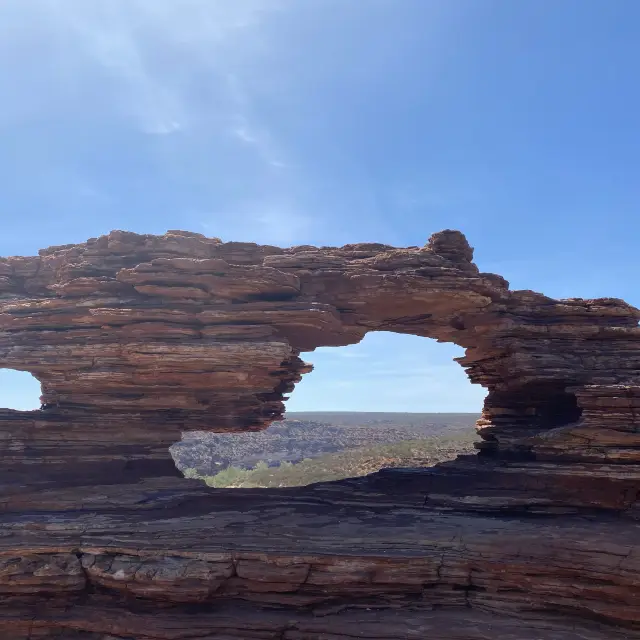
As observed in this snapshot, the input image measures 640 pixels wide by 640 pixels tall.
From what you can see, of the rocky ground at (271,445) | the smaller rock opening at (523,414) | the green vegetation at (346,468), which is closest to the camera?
the smaller rock opening at (523,414)

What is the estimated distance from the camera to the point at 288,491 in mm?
19734

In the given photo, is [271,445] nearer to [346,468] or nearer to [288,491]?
[346,468]

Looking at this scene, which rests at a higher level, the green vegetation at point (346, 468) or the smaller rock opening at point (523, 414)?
the smaller rock opening at point (523, 414)

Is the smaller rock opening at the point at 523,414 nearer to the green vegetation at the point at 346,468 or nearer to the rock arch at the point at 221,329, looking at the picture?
the rock arch at the point at 221,329

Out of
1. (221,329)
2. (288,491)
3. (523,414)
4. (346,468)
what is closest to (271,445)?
(346,468)

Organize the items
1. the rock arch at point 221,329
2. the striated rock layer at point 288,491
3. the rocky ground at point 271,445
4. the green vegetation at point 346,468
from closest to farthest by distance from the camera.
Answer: the striated rock layer at point 288,491
the rock arch at point 221,329
the green vegetation at point 346,468
the rocky ground at point 271,445

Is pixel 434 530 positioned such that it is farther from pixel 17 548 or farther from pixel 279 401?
pixel 17 548

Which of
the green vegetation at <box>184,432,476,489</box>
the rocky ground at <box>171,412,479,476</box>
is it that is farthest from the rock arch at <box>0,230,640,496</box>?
the rocky ground at <box>171,412,479,476</box>

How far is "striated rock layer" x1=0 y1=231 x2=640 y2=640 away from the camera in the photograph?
45.5 feet

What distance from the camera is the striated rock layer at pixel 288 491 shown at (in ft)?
45.5

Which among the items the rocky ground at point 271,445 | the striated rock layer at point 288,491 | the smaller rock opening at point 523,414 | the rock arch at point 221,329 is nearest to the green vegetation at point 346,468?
the rocky ground at point 271,445

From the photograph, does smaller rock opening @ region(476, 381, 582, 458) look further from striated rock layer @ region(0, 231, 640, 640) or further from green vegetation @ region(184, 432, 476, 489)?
green vegetation @ region(184, 432, 476, 489)

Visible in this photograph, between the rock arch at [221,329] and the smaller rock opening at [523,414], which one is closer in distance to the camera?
the rock arch at [221,329]

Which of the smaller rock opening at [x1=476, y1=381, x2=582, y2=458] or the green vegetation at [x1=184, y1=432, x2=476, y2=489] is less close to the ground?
the smaller rock opening at [x1=476, y1=381, x2=582, y2=458]
